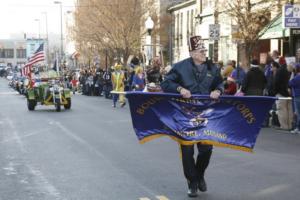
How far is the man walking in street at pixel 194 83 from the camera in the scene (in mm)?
7480

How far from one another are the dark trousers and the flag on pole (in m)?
0.11

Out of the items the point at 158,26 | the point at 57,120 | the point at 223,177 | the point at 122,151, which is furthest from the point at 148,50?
the point at 223,177

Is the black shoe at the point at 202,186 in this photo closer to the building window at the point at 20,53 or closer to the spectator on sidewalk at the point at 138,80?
the spectator on sidewalk at the point at 138,80

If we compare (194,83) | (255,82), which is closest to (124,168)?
(194,83)

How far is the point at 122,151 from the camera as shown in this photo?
1165 centimetres

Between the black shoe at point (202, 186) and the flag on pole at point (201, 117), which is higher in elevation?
the flag on pole at point (201, 117)

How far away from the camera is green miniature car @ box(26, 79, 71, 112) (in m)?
23.0

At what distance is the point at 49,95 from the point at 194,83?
643 inches

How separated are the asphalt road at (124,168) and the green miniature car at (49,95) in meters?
7.57

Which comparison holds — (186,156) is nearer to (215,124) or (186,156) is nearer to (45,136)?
(215,124)

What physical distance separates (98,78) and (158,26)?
15.9 metres

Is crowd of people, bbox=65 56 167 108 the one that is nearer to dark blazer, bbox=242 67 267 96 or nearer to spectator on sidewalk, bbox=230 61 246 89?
spectator on sidewalk, bbox=230 61 246 89

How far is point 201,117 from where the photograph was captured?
767 cm

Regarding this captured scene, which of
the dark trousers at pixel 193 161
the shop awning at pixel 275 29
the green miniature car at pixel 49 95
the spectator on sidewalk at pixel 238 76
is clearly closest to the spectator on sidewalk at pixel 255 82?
the spectator on sidewalk at pixel 238 76
